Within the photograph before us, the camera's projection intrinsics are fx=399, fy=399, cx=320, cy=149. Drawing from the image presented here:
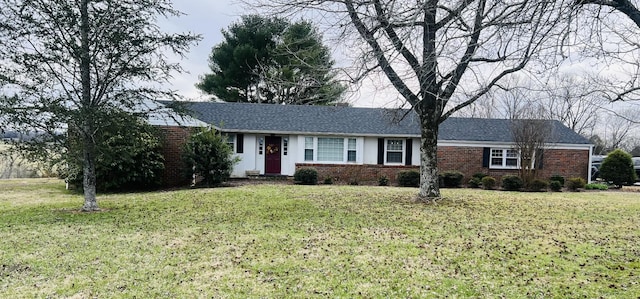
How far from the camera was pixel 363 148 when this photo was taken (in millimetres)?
18797

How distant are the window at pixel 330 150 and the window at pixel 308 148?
38cm

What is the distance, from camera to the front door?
1875cm

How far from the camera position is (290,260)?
5.49 m

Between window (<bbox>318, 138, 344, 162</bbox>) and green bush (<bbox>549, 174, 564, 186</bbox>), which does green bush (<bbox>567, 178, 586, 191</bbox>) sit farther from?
window (<bbox>318, 138, 344, 162</bbox>)

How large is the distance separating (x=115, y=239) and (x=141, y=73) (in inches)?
173

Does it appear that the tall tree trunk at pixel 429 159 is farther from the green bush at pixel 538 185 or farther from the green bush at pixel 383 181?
the green bush at pixel 538 185

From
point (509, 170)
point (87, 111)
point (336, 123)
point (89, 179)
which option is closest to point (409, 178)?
point (336, 123)

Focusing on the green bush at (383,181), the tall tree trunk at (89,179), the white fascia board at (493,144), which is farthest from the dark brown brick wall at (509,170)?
the tall tree trunk at (89,179)

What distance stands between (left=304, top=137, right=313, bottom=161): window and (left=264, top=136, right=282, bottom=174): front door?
1.25m

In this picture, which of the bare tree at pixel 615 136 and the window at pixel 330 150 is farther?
the bare tree at pixel 615 136

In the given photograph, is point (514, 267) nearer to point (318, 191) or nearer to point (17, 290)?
point (17, 290)

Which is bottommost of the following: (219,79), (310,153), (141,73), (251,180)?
(251,180)

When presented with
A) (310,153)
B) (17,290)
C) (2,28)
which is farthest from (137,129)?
(310,153)

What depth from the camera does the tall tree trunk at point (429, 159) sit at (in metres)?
11.1
